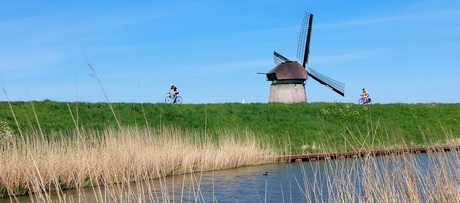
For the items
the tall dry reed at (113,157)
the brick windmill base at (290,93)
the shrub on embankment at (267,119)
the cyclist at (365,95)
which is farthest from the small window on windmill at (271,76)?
the tall dry reed at (113,157)

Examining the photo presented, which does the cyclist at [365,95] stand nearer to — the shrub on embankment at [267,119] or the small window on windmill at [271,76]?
the shrub on embankment at [267,119]

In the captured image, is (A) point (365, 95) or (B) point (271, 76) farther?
(B) point (271, 76)

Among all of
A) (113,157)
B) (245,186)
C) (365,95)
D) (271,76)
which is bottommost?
(245,186)

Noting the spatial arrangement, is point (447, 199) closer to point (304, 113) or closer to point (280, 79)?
point (304, 113)

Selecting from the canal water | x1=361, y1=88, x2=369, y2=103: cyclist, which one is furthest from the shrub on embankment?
the canal water

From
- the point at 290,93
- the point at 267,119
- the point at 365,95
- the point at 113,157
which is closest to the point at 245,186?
the point at 113,157

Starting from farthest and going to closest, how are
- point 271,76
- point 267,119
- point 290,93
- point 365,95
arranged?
point 271,76 < point 365,95 < point 290,93 < point 267,119

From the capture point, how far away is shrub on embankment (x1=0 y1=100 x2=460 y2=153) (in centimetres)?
1939

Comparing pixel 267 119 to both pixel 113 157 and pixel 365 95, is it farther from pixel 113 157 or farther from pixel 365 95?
pixel 113 157

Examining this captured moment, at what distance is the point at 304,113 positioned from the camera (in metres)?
25.8

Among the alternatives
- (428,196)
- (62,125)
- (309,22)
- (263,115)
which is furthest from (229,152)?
(309,22)

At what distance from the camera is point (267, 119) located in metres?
24.1

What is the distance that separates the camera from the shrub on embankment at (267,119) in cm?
1939

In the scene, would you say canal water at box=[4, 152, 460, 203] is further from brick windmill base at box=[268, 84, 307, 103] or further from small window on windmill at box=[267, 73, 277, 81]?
small window on windmill at box=[267, 73, 277, 81]
